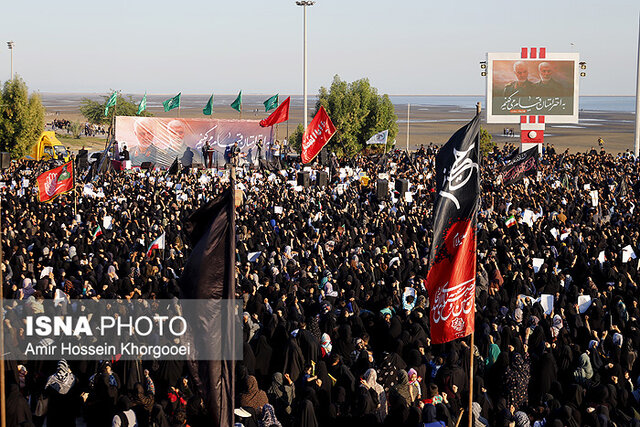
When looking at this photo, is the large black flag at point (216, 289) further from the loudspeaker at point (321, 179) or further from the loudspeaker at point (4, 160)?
the loudspeaker at point (4, 160)

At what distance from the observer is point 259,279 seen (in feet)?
48.9

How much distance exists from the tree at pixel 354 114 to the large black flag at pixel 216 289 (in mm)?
39352

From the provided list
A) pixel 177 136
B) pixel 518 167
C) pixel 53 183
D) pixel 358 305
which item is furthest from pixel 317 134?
pixel 177 136

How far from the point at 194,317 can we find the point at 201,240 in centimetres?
66

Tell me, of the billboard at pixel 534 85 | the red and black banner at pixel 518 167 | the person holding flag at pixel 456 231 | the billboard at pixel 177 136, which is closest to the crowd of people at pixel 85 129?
the billboard at pixel 177 136

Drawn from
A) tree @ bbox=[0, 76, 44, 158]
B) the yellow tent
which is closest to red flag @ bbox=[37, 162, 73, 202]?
the yellow tent

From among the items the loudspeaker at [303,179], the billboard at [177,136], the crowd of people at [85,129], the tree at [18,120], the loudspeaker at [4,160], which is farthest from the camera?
the crowd of people at [85,129]

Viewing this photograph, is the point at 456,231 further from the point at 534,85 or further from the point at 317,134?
the point at 534,85

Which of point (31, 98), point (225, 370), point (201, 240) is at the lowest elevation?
point (225, 370)

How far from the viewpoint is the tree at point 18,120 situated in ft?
160

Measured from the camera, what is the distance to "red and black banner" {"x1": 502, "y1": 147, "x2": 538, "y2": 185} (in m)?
24.4

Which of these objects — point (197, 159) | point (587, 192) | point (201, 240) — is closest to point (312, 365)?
point (201, 240)

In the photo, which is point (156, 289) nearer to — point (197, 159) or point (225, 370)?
point (225, 370)

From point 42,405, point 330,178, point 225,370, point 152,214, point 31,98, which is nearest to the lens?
point 225,370
